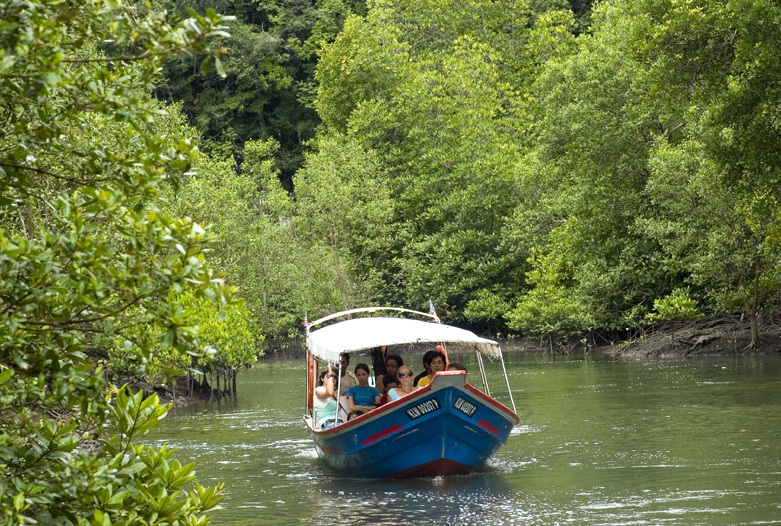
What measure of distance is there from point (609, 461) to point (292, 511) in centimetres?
485

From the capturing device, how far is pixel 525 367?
32.9 metres

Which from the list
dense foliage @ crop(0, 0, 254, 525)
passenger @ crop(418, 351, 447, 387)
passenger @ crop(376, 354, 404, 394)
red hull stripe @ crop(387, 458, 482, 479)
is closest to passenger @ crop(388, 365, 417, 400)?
passenger @ crop(418, 351, 447, 387)

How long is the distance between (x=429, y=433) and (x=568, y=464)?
252 cm

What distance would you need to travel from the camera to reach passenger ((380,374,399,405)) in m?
14.8

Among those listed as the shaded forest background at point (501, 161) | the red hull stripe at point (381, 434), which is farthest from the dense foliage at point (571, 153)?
the red hull stripe at point (381, 434)

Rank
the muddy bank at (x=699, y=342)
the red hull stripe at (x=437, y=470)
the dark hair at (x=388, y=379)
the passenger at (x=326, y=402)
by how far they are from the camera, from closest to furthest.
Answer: the red hull stripe at (x=437, y=470)
the dark hair at (x=388, y=379)
the passenger at (x=326, y=402)
the muddy bank at (x=699, y=342)

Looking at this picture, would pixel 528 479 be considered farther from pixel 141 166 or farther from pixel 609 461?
pixel 141 166

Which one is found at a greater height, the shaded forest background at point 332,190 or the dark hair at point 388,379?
the shaded forest background at point 332,190

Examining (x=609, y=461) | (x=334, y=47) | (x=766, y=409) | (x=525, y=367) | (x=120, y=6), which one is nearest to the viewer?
(x=120, y=6)

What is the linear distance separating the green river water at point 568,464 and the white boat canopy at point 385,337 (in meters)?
1.82

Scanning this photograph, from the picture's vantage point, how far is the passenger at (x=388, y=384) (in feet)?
48.6

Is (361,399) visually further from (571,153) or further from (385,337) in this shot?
(571,153)

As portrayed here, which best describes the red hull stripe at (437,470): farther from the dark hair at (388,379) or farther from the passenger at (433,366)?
the dark hair at (388,379)

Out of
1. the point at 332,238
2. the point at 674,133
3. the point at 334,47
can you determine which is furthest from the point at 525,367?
the point at 334,47
